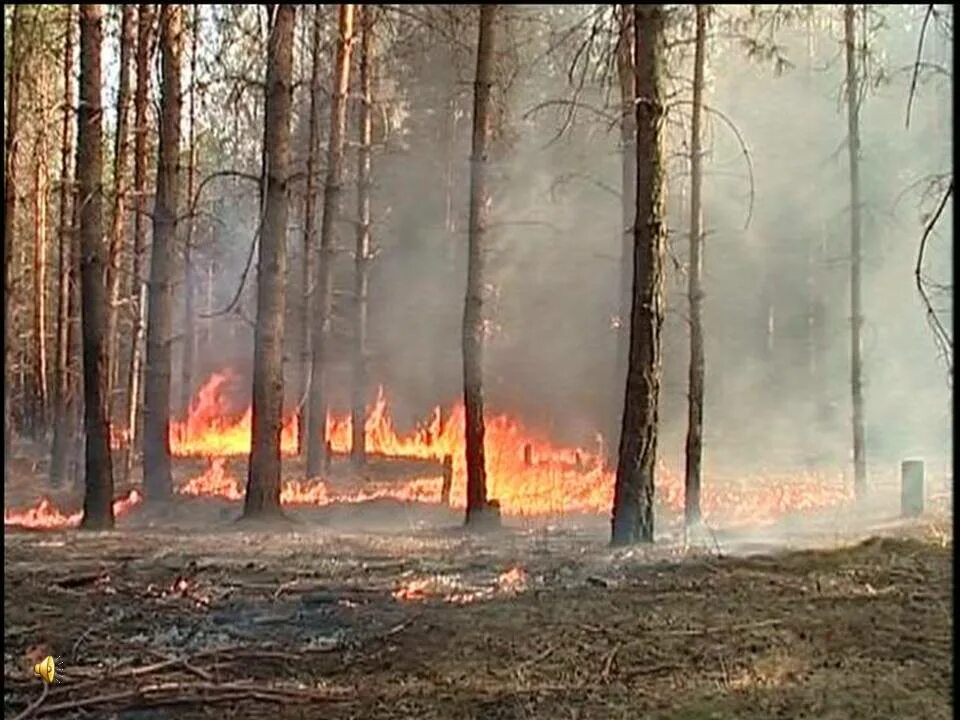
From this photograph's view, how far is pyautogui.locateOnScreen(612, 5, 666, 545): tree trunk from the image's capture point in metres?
9.83

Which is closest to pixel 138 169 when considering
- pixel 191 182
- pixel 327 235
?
pixel 327 235

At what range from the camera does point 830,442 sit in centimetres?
2603

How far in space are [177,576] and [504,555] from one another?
271cm

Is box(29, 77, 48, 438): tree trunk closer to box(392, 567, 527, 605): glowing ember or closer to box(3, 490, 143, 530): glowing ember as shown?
box(3, 490, 143, 530): glowing ember

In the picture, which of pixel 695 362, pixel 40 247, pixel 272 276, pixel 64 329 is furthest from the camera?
pixel 40 247

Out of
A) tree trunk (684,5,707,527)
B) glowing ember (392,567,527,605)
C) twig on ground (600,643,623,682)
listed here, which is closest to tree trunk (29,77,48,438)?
tree trunk (684,5,707,527)

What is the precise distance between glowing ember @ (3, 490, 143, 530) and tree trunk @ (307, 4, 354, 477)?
3.64 meters

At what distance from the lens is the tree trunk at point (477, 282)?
12664 mm

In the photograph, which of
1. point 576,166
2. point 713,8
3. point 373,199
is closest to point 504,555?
point 713,8

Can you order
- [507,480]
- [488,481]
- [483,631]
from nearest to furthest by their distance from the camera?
[483,631], [488,481], [507,480]

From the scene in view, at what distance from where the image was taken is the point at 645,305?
984 cm

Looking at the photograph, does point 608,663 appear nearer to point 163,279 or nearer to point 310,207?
point 163,279

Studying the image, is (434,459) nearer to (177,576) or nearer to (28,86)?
(28,86)

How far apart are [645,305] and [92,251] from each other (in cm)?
558
